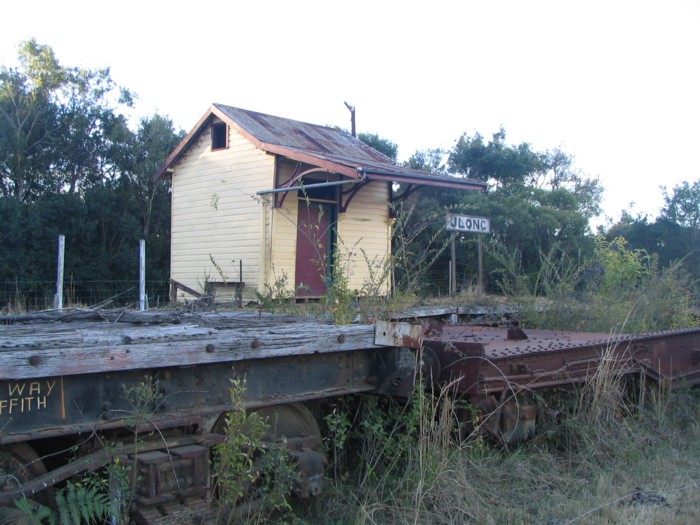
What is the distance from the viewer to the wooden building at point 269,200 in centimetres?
1455

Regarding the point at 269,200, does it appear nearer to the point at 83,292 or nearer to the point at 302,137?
the point at 302,137

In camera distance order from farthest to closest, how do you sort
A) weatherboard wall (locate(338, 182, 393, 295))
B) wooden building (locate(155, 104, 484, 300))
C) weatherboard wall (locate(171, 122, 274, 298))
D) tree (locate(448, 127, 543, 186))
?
tree (locate(448, 127, 543, 186)) < weatherboard wall (locate(338, 182, 393, 295)) < weatherboard wall (locate(171, 122, 274, 298)) < wooden building (locate(155, 104, 484, 300))

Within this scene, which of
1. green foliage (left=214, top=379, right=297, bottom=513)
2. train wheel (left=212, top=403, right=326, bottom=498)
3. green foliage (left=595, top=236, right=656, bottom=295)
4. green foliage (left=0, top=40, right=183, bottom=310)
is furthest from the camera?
green foliage (left=0, top=40, right=183, bottom=310)

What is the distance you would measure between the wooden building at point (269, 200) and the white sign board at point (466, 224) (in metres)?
2.76

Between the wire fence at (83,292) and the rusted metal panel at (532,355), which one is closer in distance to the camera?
→ the rusted metal panel at (532,355)

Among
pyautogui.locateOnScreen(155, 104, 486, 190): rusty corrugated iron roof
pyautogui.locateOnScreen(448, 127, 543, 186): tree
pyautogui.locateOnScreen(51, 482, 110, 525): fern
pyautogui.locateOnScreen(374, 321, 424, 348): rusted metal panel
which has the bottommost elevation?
pyautogui.locateOnScreen(51, 482, 110, 525): fern

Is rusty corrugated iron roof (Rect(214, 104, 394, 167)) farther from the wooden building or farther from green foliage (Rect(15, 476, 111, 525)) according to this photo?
green foliage (Rect(15, 476, 111, 525))

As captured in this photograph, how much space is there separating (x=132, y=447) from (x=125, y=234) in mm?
21066

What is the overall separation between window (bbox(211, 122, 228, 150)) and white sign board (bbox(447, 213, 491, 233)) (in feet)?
25.8

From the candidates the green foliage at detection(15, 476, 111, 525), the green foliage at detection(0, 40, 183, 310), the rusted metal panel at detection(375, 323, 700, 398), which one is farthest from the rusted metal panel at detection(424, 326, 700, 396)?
the green foliage at detection(0, 40, 183, 310)

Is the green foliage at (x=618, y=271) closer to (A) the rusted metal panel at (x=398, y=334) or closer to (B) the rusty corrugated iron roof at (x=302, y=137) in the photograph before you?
(B) the rusty corrugated iron roof at (x=302, y=137)

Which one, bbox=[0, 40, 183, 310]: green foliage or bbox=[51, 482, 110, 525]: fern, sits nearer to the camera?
bbox=[51, 482, 110, 525]: fern

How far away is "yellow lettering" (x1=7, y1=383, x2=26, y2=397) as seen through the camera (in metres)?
2.98

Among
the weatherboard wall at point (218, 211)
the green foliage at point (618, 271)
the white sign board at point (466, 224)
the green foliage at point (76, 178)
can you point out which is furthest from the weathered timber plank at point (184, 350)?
the green foliage at point (76, 178)
